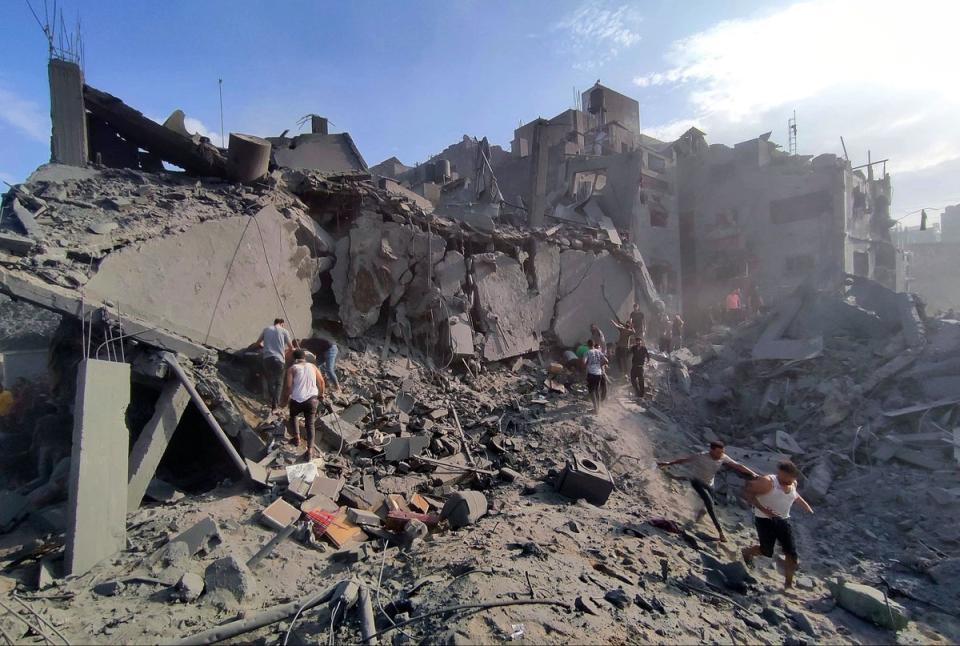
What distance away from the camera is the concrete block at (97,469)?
434 cm

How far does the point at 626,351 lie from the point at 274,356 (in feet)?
23.1

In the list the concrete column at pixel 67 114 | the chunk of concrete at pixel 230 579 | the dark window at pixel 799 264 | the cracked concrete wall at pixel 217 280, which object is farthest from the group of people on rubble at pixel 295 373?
the dark window at pixel 799 264

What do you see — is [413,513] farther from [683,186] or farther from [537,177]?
[683,186]

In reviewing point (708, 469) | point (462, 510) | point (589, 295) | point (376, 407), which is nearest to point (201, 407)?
point (376, 407)

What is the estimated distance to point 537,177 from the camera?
12352mm

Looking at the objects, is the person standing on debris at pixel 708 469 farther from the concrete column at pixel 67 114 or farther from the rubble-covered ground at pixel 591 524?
the concrete column at pixel 67 114

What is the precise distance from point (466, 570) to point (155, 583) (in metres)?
2.40

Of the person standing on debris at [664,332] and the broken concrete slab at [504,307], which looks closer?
the broken concrete slab at [504,307]

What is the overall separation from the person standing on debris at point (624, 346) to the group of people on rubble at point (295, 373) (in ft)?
18.8

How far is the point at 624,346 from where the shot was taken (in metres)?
11.0

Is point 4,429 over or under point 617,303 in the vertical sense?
under

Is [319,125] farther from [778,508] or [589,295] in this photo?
[778,508]

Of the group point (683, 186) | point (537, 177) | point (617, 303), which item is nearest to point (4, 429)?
point (537, 177)

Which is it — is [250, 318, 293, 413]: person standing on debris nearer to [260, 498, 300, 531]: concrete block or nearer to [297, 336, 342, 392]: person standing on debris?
[297, 336, 342, 392]: person standing on debris
